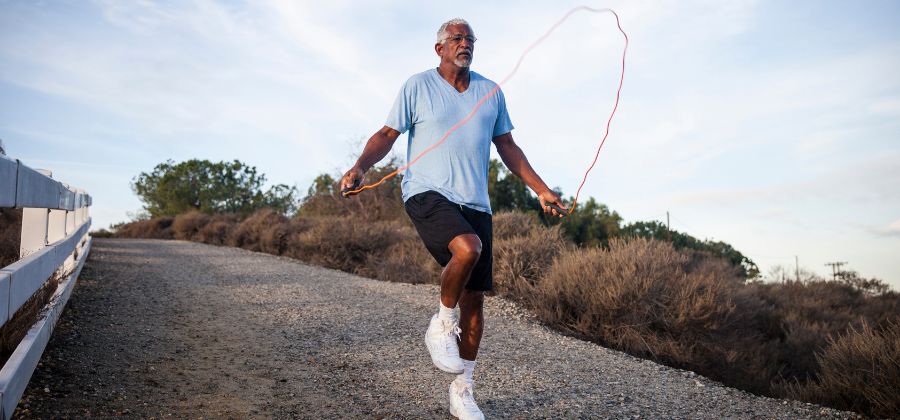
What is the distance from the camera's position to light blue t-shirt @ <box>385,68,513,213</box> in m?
3.50

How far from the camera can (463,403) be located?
3.59 m

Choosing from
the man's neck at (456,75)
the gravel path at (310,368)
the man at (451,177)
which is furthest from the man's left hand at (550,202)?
the gravel path at (310,368)

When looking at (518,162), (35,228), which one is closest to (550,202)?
(518,162)

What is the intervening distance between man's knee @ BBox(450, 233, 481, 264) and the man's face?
107 cm

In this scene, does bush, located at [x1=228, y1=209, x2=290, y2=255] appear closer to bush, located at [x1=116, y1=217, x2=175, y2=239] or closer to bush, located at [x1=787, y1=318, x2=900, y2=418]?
bush, located at [x1=116, y1=217, x2=175, y2=239]

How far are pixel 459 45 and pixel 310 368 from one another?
263 centimetres

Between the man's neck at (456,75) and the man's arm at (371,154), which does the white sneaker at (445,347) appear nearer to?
the man's arm at (371,154)

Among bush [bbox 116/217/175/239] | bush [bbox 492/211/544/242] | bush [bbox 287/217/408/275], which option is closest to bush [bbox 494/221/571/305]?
bush [bbox 492/211/544/242]

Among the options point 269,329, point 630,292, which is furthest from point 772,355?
point 269,329

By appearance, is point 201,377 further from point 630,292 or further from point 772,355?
point 772,355

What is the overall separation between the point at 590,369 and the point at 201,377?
3.13 meters

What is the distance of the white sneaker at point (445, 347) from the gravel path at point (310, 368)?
0.54m

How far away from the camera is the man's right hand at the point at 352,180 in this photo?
3379mm

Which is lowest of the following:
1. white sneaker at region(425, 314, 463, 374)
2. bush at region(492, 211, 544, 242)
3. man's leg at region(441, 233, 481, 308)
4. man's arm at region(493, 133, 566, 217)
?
white sneaker at region(425, 314, 463, 374)
